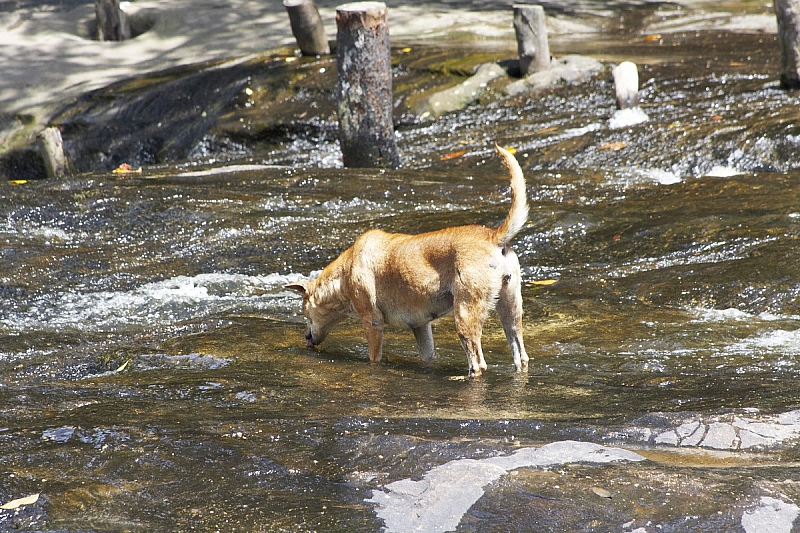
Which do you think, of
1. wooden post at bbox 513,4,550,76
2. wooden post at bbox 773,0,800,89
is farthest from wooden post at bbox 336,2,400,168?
wooden post at bbox 773,0,800,89

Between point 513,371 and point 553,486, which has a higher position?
point 553,486

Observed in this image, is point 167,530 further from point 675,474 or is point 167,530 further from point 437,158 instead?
point 437,158

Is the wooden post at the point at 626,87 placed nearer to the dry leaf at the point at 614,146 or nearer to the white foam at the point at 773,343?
the dry leaf at the point at 614,146

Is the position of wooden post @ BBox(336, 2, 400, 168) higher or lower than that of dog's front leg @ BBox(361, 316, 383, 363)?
higher

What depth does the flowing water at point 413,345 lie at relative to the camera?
376 cm

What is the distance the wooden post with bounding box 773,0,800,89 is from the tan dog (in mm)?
9407

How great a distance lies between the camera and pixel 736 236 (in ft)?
28.8

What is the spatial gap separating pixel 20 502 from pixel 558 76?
47.8 feet

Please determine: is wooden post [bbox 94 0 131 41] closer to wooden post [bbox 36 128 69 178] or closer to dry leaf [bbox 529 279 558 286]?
wooden post [bbox 36 128 69 178]

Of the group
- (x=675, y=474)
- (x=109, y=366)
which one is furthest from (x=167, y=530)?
(x=109, y=366)

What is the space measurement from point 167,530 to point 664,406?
266 centimetres

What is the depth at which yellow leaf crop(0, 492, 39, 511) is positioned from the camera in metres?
3.71

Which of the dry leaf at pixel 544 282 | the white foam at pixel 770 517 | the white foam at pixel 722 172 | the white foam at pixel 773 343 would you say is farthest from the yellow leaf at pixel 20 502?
the white foam at pixel 722 172

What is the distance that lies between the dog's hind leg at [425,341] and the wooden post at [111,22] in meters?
19.5
